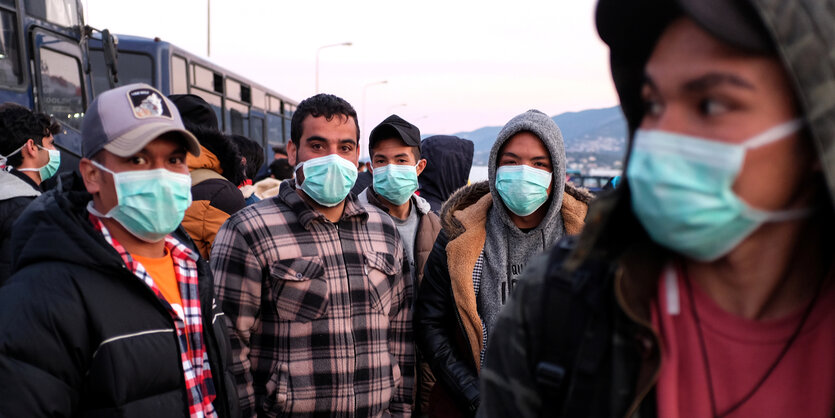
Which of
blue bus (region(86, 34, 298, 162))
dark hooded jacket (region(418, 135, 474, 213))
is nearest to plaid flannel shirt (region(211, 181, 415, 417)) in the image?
dark hooded jacket (region(418, 135, 474, 213))

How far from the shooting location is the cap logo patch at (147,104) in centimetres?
225

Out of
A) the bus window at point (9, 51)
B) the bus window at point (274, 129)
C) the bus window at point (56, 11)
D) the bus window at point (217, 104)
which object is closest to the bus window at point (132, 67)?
the bus window at point (217, 104)

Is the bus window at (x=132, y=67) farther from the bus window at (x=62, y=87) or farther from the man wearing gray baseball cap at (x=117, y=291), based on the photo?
the man wearing gray baseball cap at (x=117, y=291)

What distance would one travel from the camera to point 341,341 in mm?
2688

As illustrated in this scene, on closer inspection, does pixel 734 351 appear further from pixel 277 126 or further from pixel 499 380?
pixel 277 126

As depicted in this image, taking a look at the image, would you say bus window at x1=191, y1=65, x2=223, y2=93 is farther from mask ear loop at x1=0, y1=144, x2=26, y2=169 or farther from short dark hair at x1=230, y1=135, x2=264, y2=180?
mask ear loop at x1=0, y1=144, x2=26, y2=169

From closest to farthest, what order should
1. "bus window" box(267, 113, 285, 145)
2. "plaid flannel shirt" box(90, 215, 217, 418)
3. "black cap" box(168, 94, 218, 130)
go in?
"plaid flannel shirt" box(90, 215, 217, 418) < "black cap" box(168, 94, 218, 130) < "bus window" box(267, 113, 285, 145)

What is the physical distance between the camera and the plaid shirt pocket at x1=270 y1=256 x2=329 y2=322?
8.71 feet

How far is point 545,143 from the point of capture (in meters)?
2.96

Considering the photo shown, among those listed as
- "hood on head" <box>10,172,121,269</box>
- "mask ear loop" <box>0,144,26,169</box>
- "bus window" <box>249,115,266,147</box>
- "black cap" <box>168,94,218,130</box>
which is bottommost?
"hood on head" <box>10,172,121,269</box>

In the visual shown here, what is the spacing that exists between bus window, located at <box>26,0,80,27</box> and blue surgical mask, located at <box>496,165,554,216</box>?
6.43 m

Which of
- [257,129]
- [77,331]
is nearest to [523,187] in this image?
[77,331]

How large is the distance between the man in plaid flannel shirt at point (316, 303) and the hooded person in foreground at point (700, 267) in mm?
1571

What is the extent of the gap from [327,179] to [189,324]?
1.10 metres
